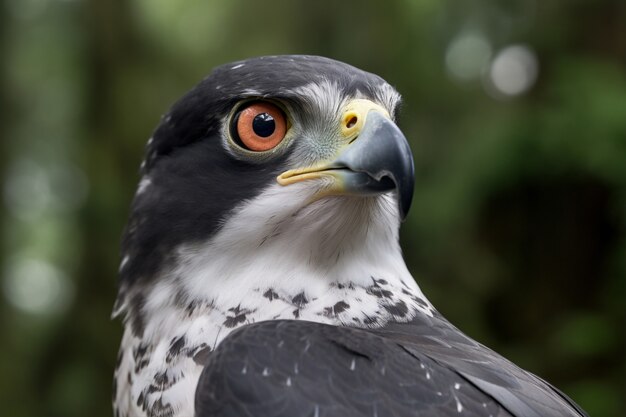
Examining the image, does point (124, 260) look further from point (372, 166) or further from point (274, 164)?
point (372, 166)

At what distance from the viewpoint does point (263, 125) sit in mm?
2807

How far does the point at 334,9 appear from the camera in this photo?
20.2 ft

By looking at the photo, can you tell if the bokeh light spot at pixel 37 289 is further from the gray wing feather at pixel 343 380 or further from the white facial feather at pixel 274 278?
the gray wing feather at pixel 343 380

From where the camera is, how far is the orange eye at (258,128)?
2.80m

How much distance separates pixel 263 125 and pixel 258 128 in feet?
0.07

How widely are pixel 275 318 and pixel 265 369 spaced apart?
1.34 feet

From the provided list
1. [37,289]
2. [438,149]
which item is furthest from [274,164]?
[37,289]

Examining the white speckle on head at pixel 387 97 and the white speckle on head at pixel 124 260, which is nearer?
the white speckle on head at pixel 387 97

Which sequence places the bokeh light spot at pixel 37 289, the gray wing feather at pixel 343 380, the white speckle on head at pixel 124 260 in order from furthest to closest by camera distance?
the bokeh light spot at pixel 37 289
the white speckle on head at pixel 124 260
the gray wing feather at pixel 343 380

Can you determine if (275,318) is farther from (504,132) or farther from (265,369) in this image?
(504,132)

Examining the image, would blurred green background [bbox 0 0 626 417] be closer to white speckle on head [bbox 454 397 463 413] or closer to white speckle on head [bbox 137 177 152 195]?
white speckle on head [bbox 137 177 152 195]

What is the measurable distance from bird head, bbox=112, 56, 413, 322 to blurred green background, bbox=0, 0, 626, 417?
2998 millimetres

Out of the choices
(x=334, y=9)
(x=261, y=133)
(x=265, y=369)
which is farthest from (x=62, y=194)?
(x=265, y=369)

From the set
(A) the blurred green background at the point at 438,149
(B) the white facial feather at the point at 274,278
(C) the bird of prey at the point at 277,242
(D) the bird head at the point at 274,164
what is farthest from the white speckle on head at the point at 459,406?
(A) the blurred green background at the point at 438,149
